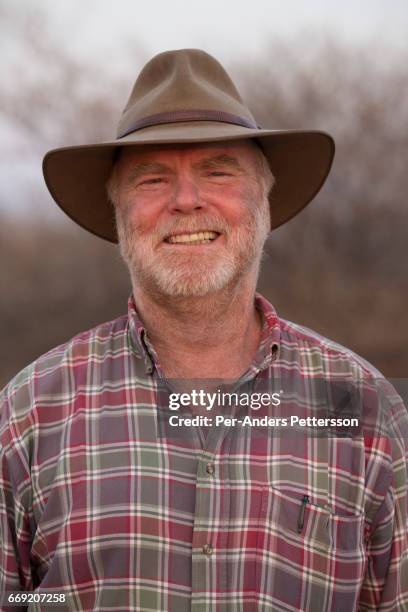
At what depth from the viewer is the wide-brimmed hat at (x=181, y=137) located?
1.43 metres

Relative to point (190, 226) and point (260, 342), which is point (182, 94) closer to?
point (190, 226)

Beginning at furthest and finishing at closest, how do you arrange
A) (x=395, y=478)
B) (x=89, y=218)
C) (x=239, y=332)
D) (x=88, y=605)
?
(x=89, y=218), (x=239, y=332), (x=395, y=478), (x=88, y=605)

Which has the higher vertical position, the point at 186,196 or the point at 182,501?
the point at 186,196

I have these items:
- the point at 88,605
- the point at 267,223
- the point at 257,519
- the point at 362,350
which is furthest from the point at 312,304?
the point at 88,605

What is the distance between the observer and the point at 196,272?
56.5 inches

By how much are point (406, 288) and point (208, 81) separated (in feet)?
3.25

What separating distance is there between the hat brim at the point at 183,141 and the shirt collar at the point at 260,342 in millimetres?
295

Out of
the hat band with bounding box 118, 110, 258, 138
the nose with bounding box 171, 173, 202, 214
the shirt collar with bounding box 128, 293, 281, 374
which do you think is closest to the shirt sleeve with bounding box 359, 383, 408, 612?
the shirt collar with bounding box 128, 293, 281, 374

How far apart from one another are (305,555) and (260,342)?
17.0 inches

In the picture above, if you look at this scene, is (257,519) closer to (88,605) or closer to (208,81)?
(88,605)

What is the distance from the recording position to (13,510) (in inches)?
54.4

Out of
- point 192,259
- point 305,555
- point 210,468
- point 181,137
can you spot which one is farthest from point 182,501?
point 181,137

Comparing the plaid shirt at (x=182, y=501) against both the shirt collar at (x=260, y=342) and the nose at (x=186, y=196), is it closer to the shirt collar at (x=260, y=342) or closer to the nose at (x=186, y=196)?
the shirt collar at (x=260, y=342)

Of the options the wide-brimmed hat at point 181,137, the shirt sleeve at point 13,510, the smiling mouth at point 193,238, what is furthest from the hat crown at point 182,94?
the shirt sleeve at point 13,510
